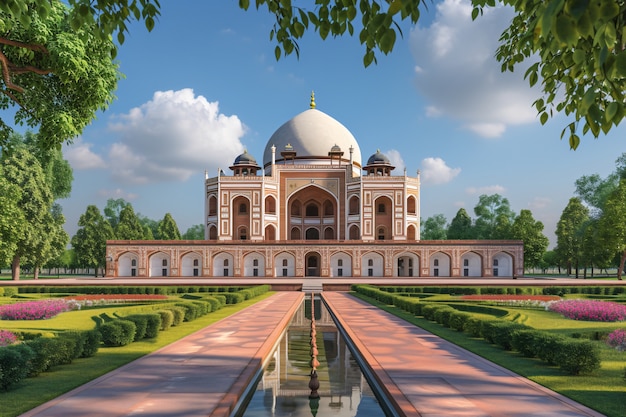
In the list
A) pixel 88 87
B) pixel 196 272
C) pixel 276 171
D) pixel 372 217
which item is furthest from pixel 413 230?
pixel 88 87

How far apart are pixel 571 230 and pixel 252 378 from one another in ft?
150

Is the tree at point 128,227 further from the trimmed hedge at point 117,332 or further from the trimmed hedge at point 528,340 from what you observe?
the trimmed hedge at point 117,332

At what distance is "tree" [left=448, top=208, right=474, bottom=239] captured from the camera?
60.9 m

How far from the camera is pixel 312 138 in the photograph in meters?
52.6

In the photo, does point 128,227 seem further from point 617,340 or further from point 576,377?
point 576,377

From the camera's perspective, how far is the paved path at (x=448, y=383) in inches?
235

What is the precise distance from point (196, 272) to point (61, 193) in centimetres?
1269

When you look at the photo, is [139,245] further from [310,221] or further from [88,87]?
[88,87]

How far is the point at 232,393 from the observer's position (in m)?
6.59

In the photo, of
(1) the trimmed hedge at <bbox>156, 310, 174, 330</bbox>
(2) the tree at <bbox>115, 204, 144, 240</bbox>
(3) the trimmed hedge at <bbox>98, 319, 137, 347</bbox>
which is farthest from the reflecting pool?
(2) the tree at <bbox>115, 204, 144, 240</bbox>

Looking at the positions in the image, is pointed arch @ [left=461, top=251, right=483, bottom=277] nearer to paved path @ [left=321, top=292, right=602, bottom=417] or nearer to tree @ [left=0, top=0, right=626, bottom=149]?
paved path @ [left=321, top=292, right=602, bottom=417]

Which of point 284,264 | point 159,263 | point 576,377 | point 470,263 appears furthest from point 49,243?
point 576,377

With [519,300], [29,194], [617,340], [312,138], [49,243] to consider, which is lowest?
[519,300]

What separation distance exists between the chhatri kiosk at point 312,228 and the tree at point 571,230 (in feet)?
25.3
